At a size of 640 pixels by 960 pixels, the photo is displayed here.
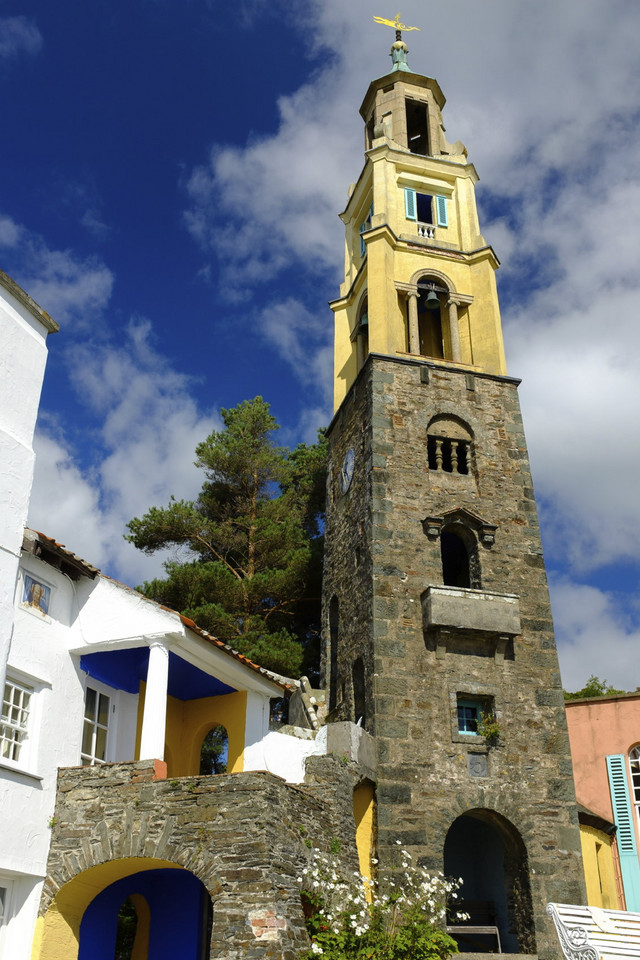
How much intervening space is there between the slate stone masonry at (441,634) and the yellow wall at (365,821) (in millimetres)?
205

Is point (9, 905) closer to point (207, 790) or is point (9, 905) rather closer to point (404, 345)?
point (207, 790)

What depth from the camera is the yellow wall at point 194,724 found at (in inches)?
687

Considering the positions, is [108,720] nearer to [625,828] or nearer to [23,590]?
[23,590]

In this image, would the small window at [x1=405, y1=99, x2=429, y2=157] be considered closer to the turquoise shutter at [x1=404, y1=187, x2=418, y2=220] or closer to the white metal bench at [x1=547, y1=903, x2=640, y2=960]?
the turquoise shutter at [x1=404, y1=187, x2=418, y2=220]

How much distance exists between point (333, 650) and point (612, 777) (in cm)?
791

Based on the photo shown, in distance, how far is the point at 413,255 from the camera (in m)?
25.5

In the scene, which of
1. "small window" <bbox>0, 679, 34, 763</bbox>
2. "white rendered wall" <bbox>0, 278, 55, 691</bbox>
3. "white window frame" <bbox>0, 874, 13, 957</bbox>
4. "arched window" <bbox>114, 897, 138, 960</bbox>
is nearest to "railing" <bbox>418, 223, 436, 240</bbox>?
"white rendered wall" <bbox>0, 278, 55, 691</bbox>

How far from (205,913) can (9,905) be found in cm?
474

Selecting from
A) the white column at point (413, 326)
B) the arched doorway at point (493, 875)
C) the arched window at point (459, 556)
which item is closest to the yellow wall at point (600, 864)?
the arched doorway at point (493, 875)

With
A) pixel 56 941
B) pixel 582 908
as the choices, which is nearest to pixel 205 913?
pixel 56 941

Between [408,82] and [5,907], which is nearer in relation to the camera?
[5,907]

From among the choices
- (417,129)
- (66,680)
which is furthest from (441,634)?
(417,129)

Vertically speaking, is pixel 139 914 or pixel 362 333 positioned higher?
pixel 362 333

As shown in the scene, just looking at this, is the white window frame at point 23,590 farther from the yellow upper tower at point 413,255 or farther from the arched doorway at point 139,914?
the yellow upper tower at point 413,255
